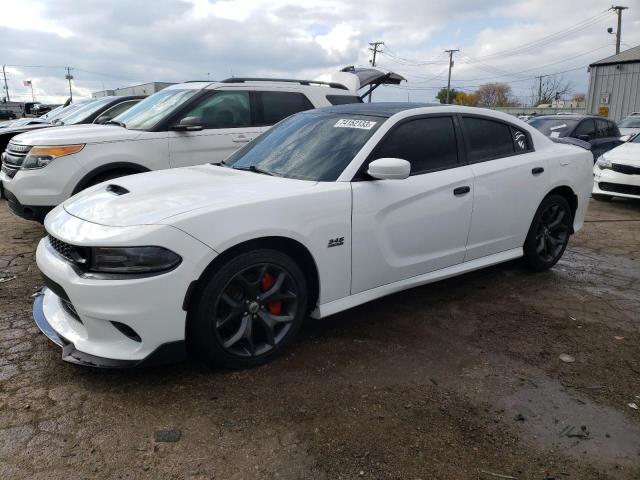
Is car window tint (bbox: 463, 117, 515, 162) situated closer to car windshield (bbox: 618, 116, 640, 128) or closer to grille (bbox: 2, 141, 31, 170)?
grille (bbox: 2, 141, 31, 170)

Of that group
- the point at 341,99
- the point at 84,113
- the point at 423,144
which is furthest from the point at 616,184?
the point at 84,113

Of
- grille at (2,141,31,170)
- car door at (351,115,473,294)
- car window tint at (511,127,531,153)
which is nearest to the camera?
car door at (351,115,473,294)

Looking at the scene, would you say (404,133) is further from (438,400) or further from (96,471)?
(96,471)

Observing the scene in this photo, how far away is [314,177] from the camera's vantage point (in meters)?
3.41

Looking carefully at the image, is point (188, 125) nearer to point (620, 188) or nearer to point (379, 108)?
point (379, 108)

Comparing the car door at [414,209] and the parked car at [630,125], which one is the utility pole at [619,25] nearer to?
the parked car at [630,125]

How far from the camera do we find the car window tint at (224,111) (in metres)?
6.06

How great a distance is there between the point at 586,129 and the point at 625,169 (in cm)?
311

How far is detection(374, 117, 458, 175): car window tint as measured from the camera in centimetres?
366

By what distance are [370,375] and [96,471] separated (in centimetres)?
153

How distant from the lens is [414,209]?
3602 millimetres

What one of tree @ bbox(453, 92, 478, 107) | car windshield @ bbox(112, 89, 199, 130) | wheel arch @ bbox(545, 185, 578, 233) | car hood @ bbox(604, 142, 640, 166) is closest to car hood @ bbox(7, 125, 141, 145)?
car windshield @ bbox(112, 89, 199, 130)

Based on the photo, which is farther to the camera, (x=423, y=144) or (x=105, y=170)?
(x=105, y=170)

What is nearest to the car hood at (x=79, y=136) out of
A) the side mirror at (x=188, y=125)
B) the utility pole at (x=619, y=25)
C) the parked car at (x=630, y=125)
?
the side mirror at (x=188, y=125)
